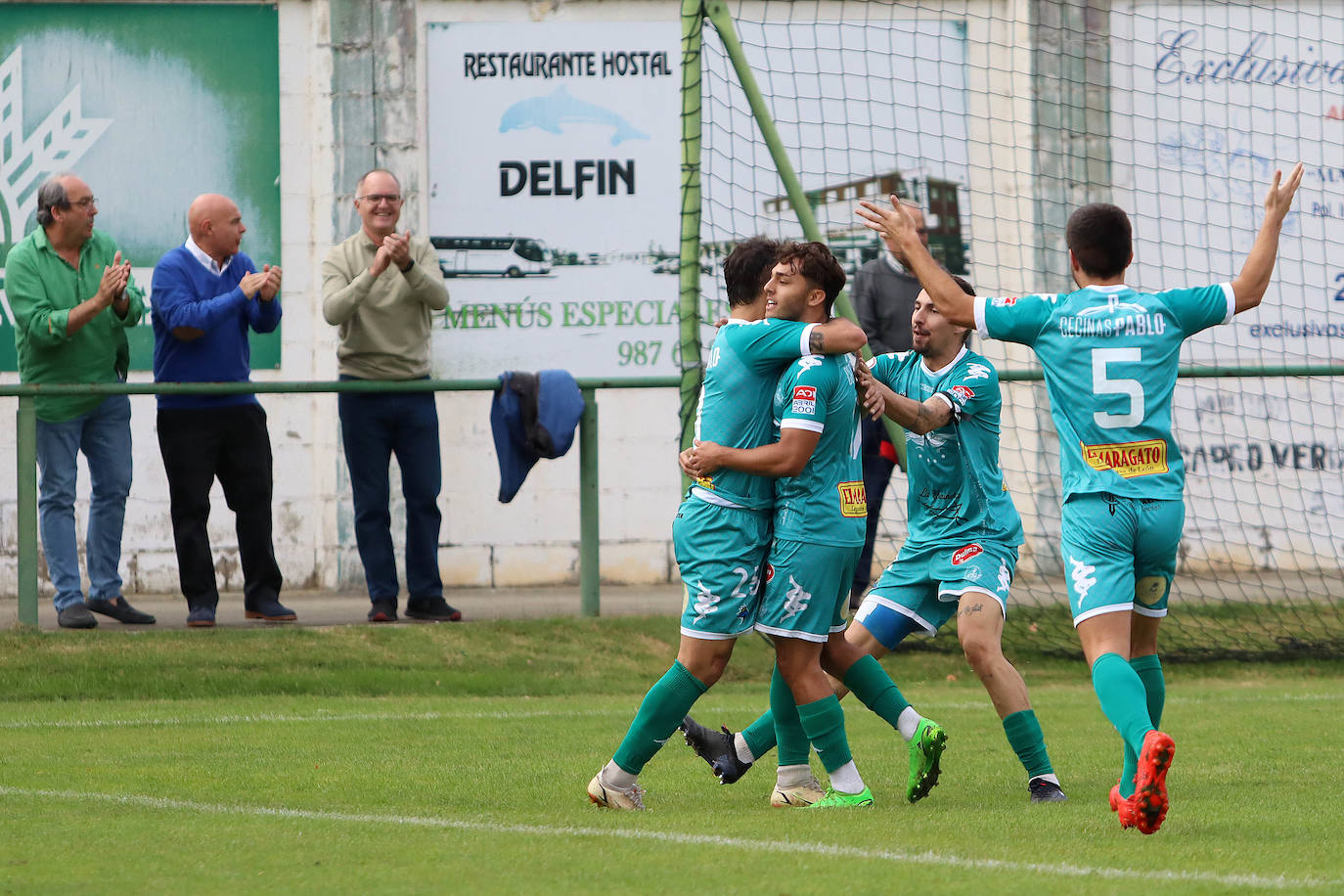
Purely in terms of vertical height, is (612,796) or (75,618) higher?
(75,618)

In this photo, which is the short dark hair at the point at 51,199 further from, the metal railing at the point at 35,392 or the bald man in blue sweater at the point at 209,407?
the metal railing at the point at 35,392

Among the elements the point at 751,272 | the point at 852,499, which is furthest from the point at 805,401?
the point at 751,272

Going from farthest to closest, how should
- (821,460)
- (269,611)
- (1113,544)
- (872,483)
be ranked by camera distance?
(872,483) → (269,611) → (821,460) → (1113,544)

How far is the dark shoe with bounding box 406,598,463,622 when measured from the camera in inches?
382

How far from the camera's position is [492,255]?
12.6m

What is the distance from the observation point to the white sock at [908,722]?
571 cm

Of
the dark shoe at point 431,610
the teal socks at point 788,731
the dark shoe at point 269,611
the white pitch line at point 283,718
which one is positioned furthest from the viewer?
the dark shoe at point 431,610

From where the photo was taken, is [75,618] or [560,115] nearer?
[75,618]

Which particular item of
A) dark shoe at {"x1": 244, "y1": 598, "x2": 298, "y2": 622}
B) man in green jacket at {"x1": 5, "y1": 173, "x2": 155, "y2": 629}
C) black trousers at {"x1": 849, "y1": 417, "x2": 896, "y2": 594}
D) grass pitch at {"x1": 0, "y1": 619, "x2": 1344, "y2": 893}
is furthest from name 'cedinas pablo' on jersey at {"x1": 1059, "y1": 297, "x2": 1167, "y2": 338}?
man in green jacket at {"x1": 5, "y1": 173, "x2": 155, "y2": 629}

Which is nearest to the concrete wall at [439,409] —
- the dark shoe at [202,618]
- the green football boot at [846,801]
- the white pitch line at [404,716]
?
the dark shoe at [202,618]

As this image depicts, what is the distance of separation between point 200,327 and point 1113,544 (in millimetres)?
5618

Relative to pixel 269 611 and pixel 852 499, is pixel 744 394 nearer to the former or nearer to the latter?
pixel 852 499

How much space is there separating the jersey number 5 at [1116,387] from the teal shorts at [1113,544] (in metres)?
0.22

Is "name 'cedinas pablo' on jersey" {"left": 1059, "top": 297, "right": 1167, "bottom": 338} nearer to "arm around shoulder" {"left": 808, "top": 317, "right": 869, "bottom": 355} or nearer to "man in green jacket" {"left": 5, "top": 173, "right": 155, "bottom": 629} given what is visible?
"arm around shoulder" {"left": 808, "top": 317, "right": 869, "bottom": 355}
